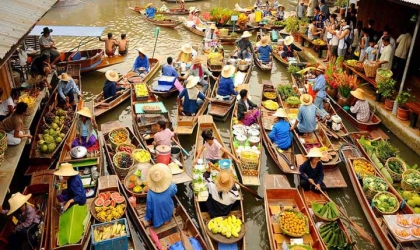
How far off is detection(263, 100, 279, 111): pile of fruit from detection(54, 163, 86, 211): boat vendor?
669 cm

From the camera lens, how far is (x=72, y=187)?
24.7 feet

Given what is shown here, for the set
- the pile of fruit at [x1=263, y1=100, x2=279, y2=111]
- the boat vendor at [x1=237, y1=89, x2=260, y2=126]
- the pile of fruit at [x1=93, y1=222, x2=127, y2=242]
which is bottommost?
the pile of fruit at [x1=93, y1=222, x2=127, y2=242]

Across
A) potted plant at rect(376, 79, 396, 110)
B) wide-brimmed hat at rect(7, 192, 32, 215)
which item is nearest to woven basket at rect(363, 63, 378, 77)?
potted plant at rect(376, 79, 396, 110)

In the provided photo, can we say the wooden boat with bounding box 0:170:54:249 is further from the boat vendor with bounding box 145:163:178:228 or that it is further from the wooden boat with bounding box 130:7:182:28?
the wooden boat with bounding box 130:7:182:28

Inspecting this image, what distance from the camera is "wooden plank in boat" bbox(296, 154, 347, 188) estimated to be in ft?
29.8

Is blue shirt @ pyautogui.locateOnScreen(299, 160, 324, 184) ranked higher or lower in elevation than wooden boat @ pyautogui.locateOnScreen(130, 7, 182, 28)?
lower

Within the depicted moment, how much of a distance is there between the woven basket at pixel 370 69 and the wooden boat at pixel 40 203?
10584 millimetres

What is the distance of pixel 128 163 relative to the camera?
9023 millimetres

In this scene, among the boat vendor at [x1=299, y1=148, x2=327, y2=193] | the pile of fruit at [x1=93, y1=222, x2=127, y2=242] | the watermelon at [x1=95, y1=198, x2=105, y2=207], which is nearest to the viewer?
the pile of fruit at [x1=93, y1=222, x2=127, y2=242]

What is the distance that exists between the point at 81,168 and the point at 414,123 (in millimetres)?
9586

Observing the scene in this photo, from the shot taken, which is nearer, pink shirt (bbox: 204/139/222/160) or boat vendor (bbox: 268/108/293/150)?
pink shirt (bbox: 204/139/222/160)

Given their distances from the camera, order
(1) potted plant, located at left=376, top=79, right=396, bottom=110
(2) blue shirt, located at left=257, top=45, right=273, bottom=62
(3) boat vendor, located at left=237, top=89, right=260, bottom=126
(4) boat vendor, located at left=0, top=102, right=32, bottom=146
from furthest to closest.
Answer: (2) blue shirt, located at left=257, top=45, right=273, bottom=62
(1) potted plant, located at left=376, top=79, right=396, bottom=110
(3) boat vendor, located at left=237, top=89, right=260, bottom=126
(4) boat vendor, located at left=0, top=102, right=32, bottom=146

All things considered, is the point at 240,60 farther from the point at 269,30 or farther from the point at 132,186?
the point at 132,186

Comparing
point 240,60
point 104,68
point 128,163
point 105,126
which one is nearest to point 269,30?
point 240,60
